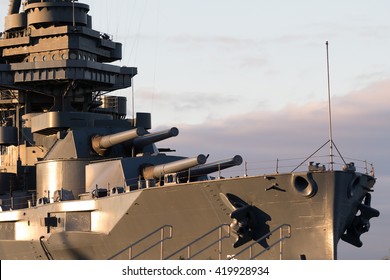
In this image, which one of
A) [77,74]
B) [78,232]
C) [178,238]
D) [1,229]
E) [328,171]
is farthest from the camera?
[77,74]

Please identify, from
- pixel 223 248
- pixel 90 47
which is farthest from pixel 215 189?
pixel 90 47

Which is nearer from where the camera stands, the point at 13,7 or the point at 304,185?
the point at 304,185

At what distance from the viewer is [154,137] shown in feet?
115

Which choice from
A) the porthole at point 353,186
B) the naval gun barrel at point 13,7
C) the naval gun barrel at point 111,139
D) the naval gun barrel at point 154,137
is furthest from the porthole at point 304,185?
the naval gun barrel at point 13,7

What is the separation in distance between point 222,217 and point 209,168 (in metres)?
3.24

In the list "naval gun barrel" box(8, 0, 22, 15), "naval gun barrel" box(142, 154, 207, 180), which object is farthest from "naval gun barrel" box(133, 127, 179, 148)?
"naval gun barrel" box(8, 0, 22, 15)

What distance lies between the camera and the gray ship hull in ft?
94.4

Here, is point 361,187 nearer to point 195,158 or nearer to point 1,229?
point 195,158

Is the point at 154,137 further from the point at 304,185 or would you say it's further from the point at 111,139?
the point at 304,185

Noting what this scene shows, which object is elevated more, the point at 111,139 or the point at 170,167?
the point at 111,139

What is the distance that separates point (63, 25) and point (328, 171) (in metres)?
17.1

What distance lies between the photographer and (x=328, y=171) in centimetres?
2881

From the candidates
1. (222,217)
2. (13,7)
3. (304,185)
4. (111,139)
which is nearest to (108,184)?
(111,139)

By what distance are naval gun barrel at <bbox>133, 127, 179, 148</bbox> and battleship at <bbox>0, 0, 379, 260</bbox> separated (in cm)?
6
